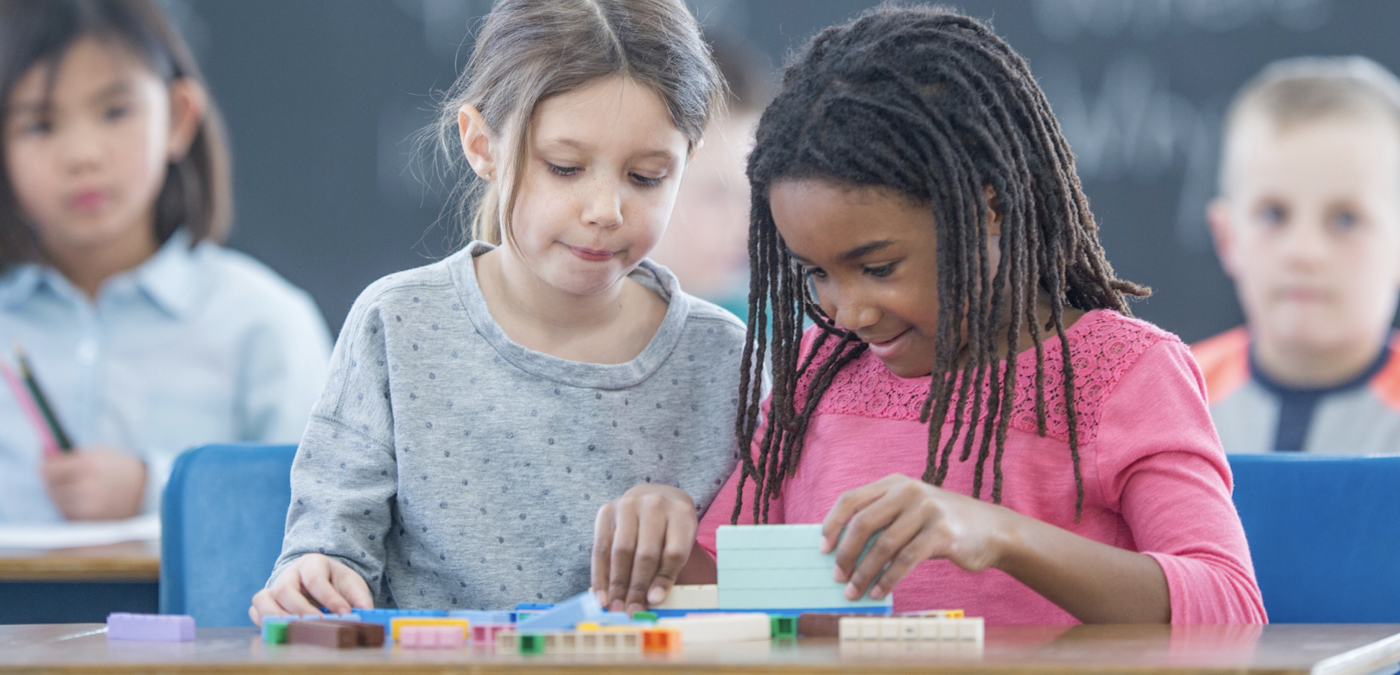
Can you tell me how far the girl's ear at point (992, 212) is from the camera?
0.94m

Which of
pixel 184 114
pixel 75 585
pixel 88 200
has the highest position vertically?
pixel 184 114

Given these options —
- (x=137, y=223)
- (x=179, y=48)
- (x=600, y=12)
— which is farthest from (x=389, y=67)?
(x=600, y=12)

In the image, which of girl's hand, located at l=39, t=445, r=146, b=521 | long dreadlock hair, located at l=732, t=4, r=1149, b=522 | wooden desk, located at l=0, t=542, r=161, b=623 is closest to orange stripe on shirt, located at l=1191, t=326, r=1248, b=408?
long dreadlock hair, located at l=732, t=4, r=1149, b=522

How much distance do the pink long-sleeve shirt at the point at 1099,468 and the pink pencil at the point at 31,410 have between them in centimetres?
160

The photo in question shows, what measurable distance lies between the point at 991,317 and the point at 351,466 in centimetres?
53

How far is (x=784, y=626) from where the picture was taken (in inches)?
27.9

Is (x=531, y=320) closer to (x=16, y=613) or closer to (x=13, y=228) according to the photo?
(x=16, y=613)

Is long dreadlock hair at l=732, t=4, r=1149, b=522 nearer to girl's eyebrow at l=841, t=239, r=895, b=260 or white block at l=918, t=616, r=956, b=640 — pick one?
girl's eyebrow at l=841, t=239, r=895, b=260

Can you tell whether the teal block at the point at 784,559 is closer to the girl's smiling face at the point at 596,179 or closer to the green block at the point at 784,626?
the green block at the point at 784,626

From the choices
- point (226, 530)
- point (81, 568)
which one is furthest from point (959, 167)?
point (81, 568)

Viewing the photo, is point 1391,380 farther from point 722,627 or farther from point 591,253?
point 722,627

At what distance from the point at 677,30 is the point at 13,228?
179 centimetres


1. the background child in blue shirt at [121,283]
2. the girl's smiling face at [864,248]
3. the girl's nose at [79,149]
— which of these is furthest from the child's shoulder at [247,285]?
the girl's smiling face at [864,248]

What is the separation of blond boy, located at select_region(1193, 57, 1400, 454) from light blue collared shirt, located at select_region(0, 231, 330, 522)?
5.61ft
